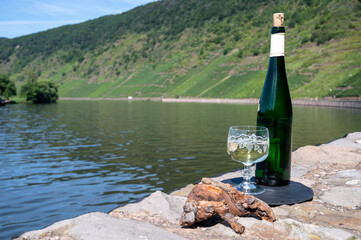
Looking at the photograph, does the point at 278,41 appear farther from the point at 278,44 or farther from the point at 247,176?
the point at 247,176

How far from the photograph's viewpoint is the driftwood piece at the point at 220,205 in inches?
136

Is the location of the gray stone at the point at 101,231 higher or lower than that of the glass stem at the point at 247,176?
lower

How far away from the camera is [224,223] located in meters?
3.70

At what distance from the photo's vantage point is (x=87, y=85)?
17700cm

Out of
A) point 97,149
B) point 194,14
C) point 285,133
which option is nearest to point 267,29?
point 194,14

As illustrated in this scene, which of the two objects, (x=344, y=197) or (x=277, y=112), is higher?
(x=277, y=112)

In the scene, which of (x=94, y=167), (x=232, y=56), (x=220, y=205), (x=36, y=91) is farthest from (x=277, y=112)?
(x=232, y=56)

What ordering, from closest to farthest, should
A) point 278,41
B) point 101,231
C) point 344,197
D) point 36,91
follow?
1. point 101,231
2. point 278,41
3. point 344,197
4. point 36,91

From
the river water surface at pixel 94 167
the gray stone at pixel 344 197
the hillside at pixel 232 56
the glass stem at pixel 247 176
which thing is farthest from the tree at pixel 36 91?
the glass stem at pixel 247 176

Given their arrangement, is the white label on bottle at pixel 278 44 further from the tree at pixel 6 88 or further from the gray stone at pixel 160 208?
the tree at pixel 6 88

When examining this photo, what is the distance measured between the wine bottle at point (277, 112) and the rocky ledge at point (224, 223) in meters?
0.50

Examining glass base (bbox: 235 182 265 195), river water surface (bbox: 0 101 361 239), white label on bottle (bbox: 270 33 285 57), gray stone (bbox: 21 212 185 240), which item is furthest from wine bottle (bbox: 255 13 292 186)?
river water surface (bbox: 0 101 361 239)

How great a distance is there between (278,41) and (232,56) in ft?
382

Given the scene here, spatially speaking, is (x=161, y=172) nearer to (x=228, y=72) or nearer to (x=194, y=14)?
(x=228, y=72)
